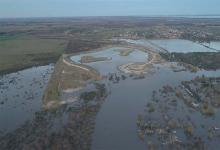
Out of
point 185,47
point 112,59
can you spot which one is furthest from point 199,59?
point 185,47

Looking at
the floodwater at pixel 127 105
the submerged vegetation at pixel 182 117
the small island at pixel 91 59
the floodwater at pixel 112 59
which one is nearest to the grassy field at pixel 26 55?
the small island at pixel 91 59

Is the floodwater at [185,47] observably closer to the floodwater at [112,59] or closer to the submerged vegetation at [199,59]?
the submerged vegetation at [199,59]

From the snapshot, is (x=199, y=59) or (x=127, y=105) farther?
(x=199, y=59)

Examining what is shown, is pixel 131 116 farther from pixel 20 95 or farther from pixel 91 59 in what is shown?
pixel 91 59

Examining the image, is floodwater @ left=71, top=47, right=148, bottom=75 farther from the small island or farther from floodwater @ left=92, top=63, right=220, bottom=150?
floodwater @ left=92, top=63, right=220, bottom=150

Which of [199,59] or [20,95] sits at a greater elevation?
[199,59]

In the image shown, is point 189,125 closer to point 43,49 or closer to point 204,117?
point 204,117

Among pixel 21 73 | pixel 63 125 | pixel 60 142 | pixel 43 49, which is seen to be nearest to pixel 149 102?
pixel 63 125

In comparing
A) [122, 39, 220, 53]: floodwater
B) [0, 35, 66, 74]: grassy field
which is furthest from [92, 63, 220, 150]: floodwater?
[122, 39, 220, 53]: floodwater
